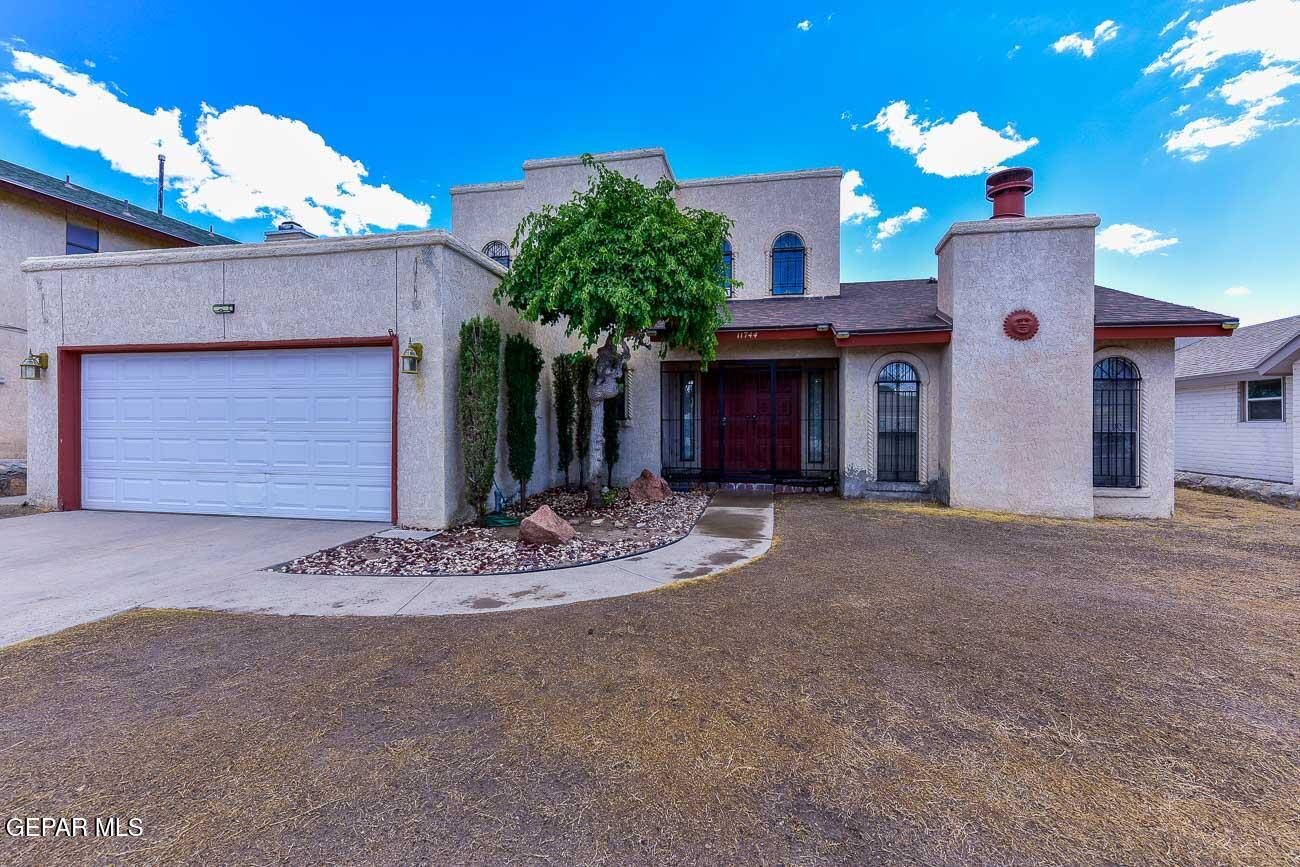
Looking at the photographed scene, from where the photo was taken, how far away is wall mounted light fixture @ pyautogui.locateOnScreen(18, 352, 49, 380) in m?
7.44

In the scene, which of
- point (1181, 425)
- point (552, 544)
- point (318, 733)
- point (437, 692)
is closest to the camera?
point (318, 733)

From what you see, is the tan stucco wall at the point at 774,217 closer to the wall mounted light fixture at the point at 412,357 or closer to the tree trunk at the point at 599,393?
the tree trunk at the point at 599,393

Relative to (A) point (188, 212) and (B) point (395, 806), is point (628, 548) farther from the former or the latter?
(A) point (188, 212)

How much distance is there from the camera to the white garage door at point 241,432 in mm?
7031

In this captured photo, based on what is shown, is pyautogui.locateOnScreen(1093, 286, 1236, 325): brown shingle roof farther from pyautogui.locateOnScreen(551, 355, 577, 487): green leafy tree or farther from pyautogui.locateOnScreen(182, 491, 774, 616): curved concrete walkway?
pyautogui.locateOnScreen(551, 355, 577, 487): green leafy tree

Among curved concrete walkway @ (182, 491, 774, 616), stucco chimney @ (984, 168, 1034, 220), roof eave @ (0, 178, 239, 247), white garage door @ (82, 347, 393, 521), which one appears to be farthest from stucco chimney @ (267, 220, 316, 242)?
stucco chimney @ (984, 168, 1034, 220)

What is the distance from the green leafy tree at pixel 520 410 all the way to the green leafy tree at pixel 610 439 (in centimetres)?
235

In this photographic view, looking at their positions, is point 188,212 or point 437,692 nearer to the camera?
point 437,692

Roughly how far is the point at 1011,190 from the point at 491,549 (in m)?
11.5

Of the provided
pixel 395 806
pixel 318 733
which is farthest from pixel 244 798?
pixel 395 806

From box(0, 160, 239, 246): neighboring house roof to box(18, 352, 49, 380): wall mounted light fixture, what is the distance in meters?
6.03

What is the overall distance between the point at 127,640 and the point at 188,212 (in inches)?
1044

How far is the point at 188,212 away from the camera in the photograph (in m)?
21.3

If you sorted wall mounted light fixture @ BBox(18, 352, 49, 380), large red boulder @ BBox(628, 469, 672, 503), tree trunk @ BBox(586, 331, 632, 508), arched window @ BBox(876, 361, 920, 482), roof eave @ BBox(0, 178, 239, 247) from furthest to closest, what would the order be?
roof eave @ BBox(0, 178, 239, 247)
arched window @ BBox(876, 361, 920, 482)
large red boulder @ BBox(628, 469, 672, 503)
tree trunk @ BBox(586, 331, 632, 508)
wall mounted light fixture @ BBox(18, 352, 49, 380)
